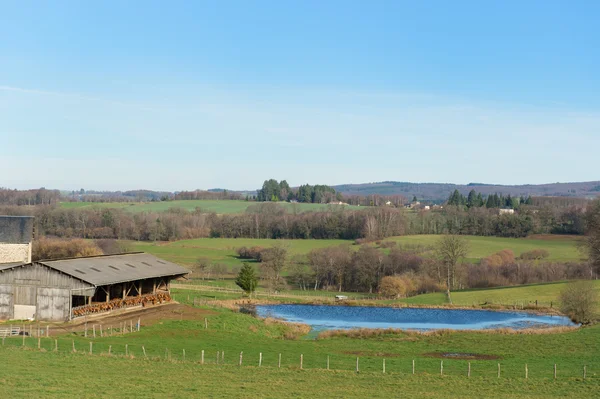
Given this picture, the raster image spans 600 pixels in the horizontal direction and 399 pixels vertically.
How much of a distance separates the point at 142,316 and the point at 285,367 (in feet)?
56.5

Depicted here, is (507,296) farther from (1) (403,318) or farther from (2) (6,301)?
(2) (6,301)

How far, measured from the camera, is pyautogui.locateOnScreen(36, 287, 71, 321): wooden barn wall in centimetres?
4094

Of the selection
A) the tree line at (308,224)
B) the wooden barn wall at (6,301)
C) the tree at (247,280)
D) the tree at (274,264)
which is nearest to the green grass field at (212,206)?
the tree line at (308,224)

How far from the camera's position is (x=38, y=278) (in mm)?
41875

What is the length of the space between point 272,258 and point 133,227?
49.3 meters

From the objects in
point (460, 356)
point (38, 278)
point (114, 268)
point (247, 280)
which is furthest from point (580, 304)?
point (38, 278)

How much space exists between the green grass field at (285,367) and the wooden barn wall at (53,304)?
565 cm

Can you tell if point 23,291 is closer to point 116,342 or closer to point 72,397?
point 116,342

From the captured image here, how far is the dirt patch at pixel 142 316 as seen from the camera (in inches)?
1534

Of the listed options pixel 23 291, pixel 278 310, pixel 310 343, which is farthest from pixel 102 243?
pixel 310 343

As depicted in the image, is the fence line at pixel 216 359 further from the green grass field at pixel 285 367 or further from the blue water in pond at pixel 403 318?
the blue water in pond at pixel 403 318

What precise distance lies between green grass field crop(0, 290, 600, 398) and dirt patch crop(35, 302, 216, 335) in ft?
5.93

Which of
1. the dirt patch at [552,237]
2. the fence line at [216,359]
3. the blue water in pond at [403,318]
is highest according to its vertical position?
the dirt patch at [552,237]

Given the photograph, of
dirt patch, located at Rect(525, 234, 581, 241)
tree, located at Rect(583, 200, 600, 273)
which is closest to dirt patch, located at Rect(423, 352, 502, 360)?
tree, located at Rect(583, 200, 600, 273)
